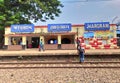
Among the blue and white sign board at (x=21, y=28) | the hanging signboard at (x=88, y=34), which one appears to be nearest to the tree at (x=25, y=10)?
the blue and white sign board at (x=21, y=28)

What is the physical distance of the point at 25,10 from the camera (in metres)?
54.4

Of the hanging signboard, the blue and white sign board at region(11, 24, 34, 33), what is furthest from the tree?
the hanging signboard

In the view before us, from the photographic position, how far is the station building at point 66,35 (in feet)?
142

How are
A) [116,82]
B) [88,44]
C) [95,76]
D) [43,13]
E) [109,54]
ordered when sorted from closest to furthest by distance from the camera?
[116,82] < [95,76] < [109,54] < [88,44] < [43,13]

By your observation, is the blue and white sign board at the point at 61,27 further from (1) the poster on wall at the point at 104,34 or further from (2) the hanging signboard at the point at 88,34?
(1) the poster on wall at the point at 104,34

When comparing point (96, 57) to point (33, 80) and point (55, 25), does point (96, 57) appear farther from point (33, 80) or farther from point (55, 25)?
point (55, 25)

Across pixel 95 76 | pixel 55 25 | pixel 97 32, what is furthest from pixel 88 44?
pixel 95 76

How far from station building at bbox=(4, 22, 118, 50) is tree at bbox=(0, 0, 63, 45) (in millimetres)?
3876

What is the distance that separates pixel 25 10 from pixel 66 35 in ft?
42.8

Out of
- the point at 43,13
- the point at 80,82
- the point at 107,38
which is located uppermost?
the point at 43,13

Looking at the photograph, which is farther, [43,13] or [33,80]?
[43,13]

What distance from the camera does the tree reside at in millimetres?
49156

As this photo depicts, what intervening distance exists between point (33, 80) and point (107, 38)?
3200cm

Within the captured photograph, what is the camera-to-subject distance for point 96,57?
2370 centimetres
